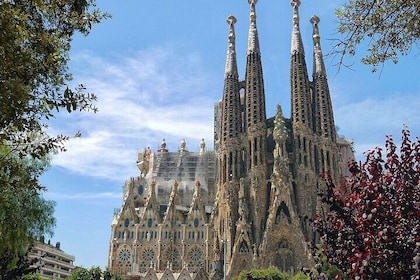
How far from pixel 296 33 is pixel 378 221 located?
54.0 m

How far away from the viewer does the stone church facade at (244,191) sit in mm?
48750

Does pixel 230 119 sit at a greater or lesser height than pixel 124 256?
greater

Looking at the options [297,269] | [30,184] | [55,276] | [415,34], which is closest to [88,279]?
[297,269]

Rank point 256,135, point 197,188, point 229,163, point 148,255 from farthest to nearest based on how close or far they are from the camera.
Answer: point 197,188, point 148,255, point 229,163, point 256,135

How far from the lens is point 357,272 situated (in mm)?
7609

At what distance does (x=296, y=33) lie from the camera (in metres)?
59.5

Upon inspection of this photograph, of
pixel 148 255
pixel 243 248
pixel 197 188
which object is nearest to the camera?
pixel 243 248

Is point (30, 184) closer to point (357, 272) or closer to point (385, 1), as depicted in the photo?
point (357, 272)

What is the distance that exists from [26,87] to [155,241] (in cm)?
5232

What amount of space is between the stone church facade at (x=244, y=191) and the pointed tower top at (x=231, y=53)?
128mm

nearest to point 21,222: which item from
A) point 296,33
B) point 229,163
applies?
point 229,163

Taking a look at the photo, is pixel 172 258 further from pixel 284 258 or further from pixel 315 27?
pixel 315 27

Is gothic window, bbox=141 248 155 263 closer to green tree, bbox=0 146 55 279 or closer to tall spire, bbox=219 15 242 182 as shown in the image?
tall spire, bbox=219 15 242 182

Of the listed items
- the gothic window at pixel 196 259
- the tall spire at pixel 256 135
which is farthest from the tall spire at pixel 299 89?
the gothic window at pixel 196 259
